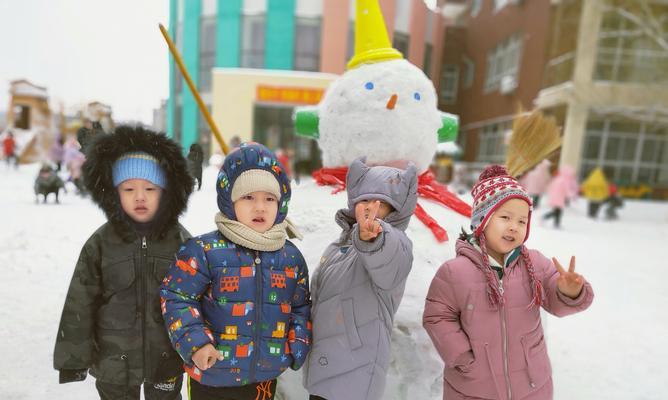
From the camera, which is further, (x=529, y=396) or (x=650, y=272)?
(x=650, y=272)

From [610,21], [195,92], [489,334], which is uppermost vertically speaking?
[610,21]

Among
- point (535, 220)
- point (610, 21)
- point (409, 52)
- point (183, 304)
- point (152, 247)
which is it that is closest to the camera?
point (183, 304)

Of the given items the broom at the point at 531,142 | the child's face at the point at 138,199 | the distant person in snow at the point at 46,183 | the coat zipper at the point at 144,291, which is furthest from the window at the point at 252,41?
the coat zipper at the point at 144,291

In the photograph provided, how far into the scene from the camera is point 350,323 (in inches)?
56.6

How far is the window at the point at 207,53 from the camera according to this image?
32.3ft

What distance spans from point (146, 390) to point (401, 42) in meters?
2.24

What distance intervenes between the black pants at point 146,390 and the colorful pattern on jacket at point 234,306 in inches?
11.3

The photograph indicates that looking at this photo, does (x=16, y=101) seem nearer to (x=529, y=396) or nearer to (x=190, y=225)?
(x=190, y=225)

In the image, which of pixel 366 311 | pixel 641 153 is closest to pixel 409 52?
pixel 366 311

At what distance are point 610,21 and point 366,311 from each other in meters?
15.0

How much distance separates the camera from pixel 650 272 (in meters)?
5.83

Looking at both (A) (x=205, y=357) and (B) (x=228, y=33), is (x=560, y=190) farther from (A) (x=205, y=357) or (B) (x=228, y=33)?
(A) (x=205, y=357)

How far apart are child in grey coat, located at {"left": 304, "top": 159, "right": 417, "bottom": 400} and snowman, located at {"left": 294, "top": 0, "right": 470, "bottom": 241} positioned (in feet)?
2.14

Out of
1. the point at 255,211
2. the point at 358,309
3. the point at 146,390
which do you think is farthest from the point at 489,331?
the point at 146,390
